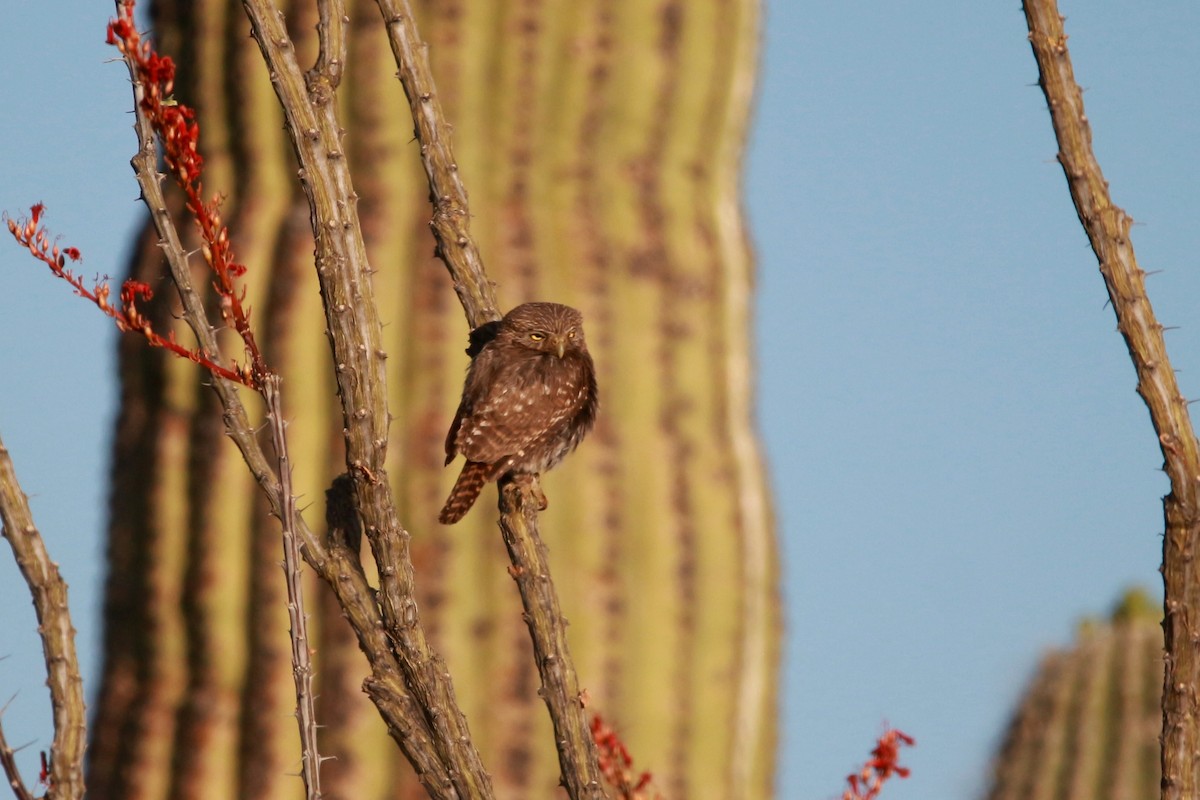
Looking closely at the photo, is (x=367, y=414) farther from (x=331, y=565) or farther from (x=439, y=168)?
(x=439, y=168)

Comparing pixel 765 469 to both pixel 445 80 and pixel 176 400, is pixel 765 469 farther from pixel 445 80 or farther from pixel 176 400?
pixel 176 400

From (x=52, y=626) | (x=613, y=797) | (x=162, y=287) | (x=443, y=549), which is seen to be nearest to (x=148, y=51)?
(x=52, y=626)

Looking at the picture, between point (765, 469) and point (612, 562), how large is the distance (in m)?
0.94

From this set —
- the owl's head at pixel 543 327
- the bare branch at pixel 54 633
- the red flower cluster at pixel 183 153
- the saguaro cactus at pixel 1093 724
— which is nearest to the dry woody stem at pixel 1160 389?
the owl's head at pixel 543 327

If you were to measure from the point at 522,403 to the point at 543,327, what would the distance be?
52cm

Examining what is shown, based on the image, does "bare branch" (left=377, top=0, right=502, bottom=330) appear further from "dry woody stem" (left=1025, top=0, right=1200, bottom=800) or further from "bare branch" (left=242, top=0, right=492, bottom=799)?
"dry woody stem" (left=1025, top=0, right=1200, bottom=800)

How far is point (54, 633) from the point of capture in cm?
354

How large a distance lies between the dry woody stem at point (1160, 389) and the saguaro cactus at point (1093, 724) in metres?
5.49

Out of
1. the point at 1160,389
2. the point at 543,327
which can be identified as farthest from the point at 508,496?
the point at 1160,389

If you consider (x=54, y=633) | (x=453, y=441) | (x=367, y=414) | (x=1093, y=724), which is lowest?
(x=54, y=633)

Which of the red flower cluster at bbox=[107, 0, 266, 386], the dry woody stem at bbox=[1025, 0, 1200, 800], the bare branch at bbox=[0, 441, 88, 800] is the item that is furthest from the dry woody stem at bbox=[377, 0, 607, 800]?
the dry woody stem at bbox=[1025, 0, 1200, 800]

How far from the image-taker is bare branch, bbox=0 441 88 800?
11.3ft

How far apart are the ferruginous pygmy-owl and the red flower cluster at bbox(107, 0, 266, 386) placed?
5.08 feet

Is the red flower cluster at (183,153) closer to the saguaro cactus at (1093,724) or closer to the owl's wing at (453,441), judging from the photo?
the owl's wing at (453,441)
